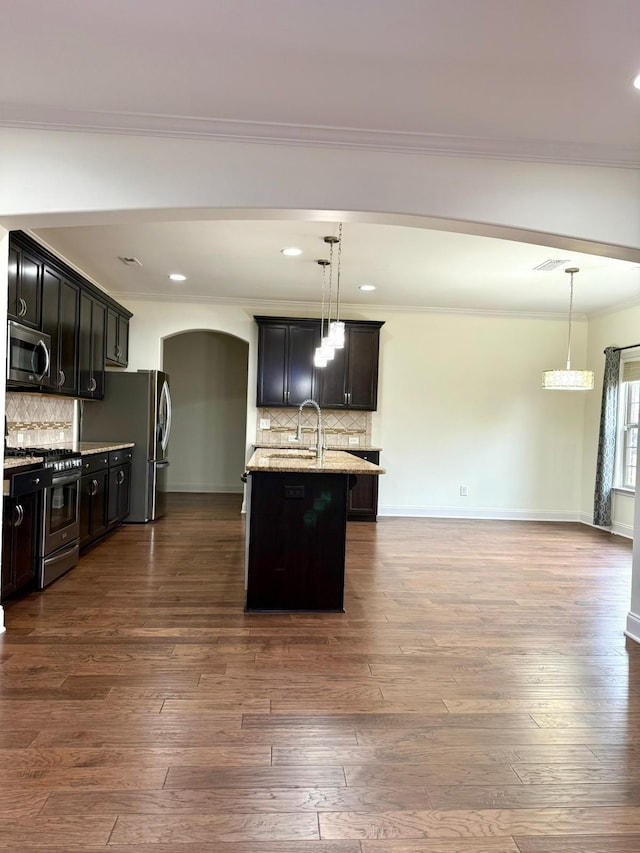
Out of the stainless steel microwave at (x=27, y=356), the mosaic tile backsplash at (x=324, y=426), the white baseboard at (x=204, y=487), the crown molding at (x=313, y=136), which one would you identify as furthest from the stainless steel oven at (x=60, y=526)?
the white baseboard at (x=204, y=487)

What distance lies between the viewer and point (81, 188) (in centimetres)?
269

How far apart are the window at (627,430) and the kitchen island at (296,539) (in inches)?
176

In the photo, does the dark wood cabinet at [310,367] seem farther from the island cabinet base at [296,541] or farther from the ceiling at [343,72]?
the ceiling at [343,72]

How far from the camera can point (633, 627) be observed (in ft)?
10.5

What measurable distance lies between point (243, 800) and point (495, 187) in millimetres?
2962

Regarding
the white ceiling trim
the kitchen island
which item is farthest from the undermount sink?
the white ceiling trim

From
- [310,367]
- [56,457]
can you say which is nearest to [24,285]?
[56,457]

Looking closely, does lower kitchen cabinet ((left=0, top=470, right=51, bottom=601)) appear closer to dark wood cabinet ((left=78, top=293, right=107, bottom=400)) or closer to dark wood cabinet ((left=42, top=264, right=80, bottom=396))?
dark wood cabinet ((left=42, top=264, right=80, bottom=396))

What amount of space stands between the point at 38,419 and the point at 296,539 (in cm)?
290

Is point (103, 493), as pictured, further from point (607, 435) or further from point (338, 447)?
point (607, 435)

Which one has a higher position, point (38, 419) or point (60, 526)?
point (38, 419)

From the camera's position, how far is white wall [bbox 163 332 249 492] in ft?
28.9

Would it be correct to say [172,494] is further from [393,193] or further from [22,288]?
[393,193]

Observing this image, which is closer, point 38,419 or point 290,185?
point 290,185
